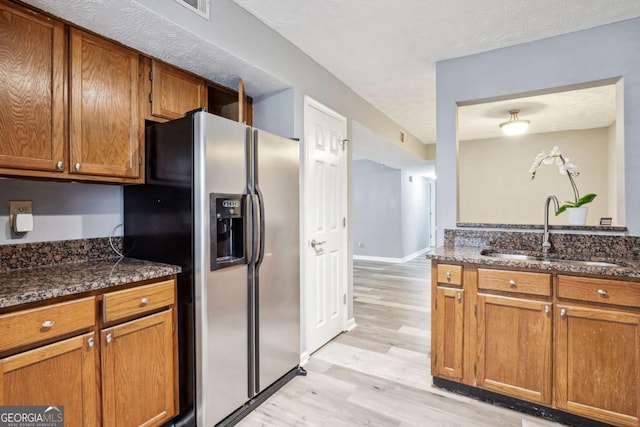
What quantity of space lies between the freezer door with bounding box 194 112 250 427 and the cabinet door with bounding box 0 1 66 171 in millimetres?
656

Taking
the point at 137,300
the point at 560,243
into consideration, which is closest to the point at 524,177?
the point at 560,243

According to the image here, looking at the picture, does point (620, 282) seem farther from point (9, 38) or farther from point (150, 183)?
point (9, 38)

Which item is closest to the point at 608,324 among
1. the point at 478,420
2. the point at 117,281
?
the point at 478,420

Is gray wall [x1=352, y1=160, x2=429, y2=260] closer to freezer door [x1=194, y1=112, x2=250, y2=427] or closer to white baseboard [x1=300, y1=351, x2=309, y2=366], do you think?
white baseboard [x1=300, y1=351, x2=309, y2=366]

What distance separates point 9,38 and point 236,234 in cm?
137

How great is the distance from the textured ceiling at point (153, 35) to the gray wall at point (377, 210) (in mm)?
5349

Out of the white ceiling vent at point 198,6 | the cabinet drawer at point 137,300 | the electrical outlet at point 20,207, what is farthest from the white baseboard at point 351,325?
the white ceiling vent at point 198,6

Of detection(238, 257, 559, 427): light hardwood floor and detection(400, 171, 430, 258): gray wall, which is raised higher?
detection(400, 171, 430, 258): gray wall

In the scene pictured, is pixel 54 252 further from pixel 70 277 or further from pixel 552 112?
pixel 552 112

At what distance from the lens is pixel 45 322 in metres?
1.28

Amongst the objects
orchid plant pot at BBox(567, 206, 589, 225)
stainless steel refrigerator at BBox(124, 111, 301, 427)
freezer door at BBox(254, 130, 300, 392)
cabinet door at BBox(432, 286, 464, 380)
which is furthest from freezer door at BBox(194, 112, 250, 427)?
orchid plant pot at BBox(567, 206, 589, 225)

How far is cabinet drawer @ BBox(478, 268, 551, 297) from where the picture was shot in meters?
1.88

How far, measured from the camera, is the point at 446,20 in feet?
7.06

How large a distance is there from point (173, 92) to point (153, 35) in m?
0.39
